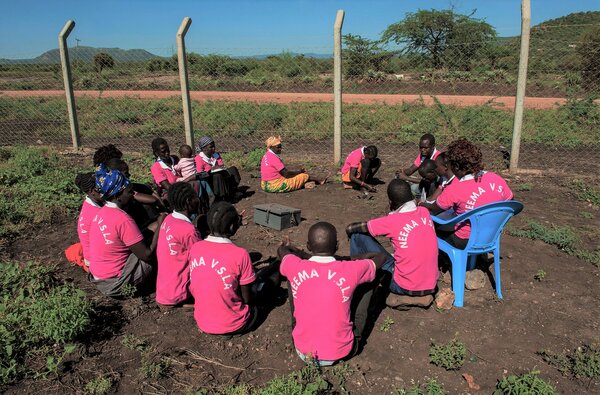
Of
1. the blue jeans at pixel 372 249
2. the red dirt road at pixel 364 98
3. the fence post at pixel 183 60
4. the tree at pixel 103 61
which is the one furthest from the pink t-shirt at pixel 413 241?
the tree at pixel 103 61

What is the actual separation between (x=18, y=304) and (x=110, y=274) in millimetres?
765

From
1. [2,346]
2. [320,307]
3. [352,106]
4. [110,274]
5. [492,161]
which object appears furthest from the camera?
[352,106]

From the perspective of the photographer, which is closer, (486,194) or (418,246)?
(418,246)

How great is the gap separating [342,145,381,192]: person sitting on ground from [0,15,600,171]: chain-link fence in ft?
5.98

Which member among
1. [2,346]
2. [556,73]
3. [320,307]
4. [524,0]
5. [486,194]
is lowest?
[2,346]

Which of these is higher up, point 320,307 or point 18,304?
point 320,307

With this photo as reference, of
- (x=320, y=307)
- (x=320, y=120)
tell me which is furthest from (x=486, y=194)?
(x=320, y=120)

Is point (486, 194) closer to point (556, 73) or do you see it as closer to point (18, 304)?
point (18, 304)

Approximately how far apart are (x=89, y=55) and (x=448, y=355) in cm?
1125

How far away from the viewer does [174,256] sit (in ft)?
12.9

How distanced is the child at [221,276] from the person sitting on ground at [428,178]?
9.96 ft

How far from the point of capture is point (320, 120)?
1357 centimetres

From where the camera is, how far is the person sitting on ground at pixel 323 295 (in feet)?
10.3

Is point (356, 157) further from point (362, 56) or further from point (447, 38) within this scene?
point (447, 38)
